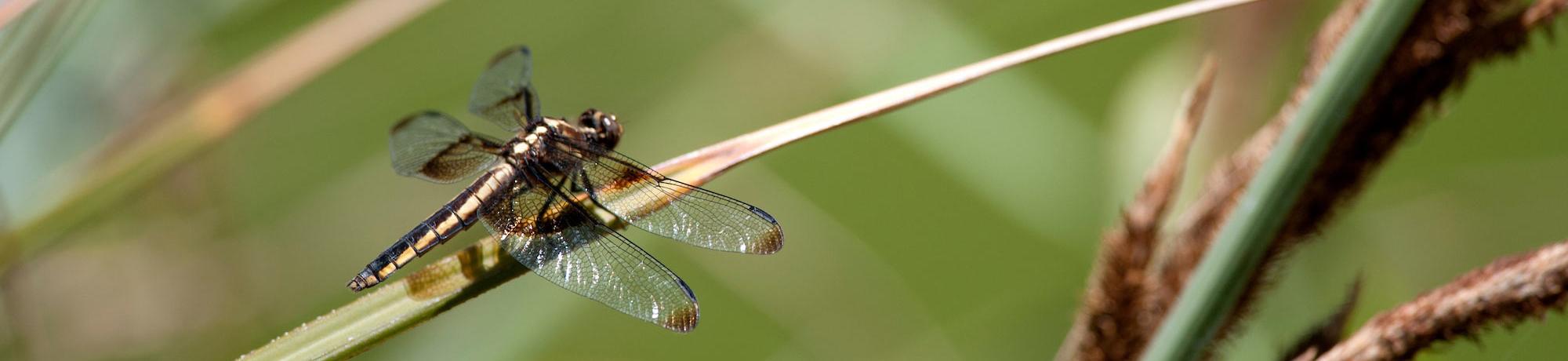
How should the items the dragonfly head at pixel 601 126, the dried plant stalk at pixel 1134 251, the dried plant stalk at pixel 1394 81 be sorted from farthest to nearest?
1. the dragonfly head at pixel 601 126
2. the dried plant stalk at pixel 1134 251
3. the dried plant stalk at pixel 1394 81

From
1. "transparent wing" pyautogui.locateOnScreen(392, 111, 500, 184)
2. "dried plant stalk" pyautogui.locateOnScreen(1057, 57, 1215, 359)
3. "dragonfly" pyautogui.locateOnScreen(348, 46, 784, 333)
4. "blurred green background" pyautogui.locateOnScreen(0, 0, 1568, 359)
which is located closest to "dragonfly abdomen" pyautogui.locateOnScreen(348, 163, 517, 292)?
"dragonfly" pyautogui.locateOnScreen(348, 46, 784, 333)

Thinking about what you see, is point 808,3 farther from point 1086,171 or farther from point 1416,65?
point 1416,65

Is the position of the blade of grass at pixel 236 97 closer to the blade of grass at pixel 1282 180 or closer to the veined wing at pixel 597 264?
the veined wing at pixel 597 264

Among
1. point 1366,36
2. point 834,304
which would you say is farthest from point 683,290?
point 834,304

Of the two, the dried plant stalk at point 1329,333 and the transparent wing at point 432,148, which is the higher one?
the transparent wing at point 432,148

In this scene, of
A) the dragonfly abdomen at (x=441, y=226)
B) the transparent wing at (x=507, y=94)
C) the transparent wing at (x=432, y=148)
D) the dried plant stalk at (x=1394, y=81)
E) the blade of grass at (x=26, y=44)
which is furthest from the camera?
the transparent wing at (x=507, y=94)

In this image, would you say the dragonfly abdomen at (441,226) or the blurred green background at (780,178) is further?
the blurred green background at (780,178)

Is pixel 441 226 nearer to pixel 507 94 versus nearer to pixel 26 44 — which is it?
pixel 507 94

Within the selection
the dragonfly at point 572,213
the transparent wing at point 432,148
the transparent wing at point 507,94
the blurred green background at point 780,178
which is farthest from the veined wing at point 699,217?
the blurred green background at point 780,178

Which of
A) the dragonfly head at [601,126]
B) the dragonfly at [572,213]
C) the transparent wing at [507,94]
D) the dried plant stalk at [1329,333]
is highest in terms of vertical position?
the transparent wing at [507,94]
